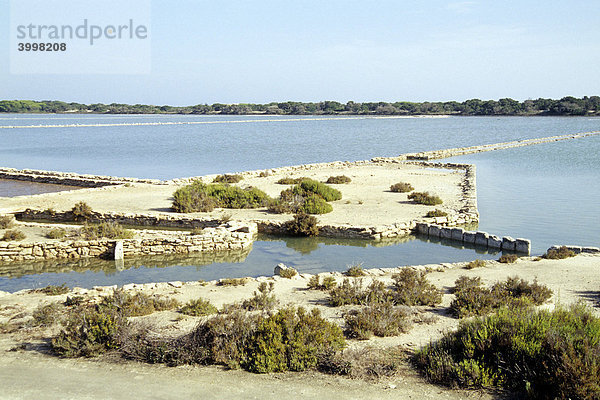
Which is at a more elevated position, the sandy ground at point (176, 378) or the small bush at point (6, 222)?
the small bush at point (6, 222)

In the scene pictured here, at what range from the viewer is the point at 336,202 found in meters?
22.2

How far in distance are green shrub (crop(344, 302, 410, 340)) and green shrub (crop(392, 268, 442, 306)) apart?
103cm

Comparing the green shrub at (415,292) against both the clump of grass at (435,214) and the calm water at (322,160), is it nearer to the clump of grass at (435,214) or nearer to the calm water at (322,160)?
the calm water at (322,160)

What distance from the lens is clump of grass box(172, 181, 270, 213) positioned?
20.1 m

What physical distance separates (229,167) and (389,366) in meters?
33.9

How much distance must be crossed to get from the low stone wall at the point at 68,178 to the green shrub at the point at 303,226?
12882mm

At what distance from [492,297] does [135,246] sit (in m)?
10.0

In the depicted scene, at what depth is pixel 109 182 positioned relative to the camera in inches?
1161

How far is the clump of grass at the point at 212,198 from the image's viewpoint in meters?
20.1

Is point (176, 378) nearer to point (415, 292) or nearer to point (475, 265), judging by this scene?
point (415, 292)

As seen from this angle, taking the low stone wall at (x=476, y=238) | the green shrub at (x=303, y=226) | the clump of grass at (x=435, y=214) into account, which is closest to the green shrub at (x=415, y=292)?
the low stone wall at (x=476, y=238)

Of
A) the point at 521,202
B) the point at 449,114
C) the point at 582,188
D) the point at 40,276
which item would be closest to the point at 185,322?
the point at 40,276

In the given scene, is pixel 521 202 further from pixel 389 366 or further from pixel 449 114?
pixel 449 114

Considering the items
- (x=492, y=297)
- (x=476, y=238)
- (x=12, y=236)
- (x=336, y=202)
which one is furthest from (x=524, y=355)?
(x=336, y=202)
